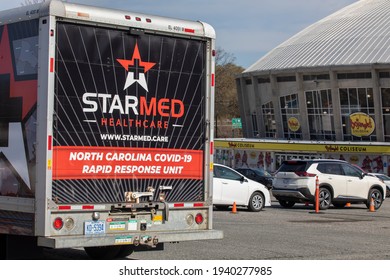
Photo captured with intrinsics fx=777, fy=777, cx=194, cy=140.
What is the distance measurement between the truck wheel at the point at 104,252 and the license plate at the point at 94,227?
184cm

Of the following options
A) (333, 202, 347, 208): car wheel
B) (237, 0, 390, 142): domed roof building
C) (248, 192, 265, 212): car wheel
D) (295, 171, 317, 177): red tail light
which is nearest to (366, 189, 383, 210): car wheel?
(333, 202, 347, 208): car wheel

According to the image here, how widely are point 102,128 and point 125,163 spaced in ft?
1.89

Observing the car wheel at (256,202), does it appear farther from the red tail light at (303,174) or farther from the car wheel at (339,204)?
the car wheel at (339,204)

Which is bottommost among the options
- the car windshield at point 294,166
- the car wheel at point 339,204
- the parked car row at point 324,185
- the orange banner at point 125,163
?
the orange banner at point 125,163

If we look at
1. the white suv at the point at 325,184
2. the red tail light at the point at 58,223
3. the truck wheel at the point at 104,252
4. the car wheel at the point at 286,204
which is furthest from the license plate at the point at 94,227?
the car wheel at the point at 286,204

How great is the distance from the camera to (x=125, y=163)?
33.0 ft

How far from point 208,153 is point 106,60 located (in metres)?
2.11

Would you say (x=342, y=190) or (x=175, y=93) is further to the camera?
(x=342, y=190)

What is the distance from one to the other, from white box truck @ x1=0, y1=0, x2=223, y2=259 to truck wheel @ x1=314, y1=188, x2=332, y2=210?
52.9 ft

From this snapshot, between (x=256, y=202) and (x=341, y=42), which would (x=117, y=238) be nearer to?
(x=256, y=202)

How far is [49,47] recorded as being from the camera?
927cm

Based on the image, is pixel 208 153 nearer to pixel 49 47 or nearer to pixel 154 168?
pixel 154 168

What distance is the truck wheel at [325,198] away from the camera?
86.9 feet

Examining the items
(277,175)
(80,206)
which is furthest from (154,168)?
(277,175)
